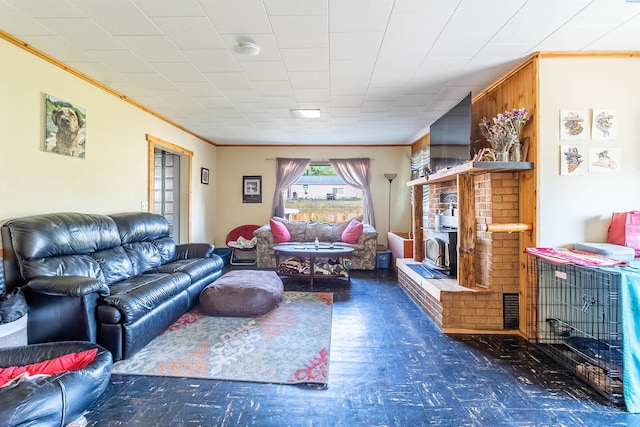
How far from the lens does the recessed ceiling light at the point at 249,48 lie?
239 centimetres

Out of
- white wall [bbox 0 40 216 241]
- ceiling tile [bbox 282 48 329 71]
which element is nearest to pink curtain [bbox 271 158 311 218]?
white wall [bbox 0 40 216 241]

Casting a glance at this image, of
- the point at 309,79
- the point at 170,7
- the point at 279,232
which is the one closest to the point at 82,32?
the point at 170,7

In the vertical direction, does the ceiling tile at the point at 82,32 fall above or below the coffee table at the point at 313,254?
above

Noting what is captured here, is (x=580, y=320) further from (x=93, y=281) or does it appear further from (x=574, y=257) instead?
(x=93, y=281)

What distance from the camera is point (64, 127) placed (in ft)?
9.25

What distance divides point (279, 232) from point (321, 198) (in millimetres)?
1477

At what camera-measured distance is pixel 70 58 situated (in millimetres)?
2666

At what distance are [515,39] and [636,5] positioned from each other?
0.66 metres

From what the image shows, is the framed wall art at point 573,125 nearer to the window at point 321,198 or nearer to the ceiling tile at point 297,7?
the ceiling tile at point 297,7

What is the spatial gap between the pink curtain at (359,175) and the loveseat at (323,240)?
49cm

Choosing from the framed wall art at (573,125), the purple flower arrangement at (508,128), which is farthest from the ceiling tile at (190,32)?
the framed wall art at (573,125)

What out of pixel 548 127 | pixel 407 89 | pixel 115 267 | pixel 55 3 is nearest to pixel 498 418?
pixel 548 127

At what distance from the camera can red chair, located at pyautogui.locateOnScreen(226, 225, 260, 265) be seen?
5762mm

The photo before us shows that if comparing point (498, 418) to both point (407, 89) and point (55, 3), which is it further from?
point (55, 3)
